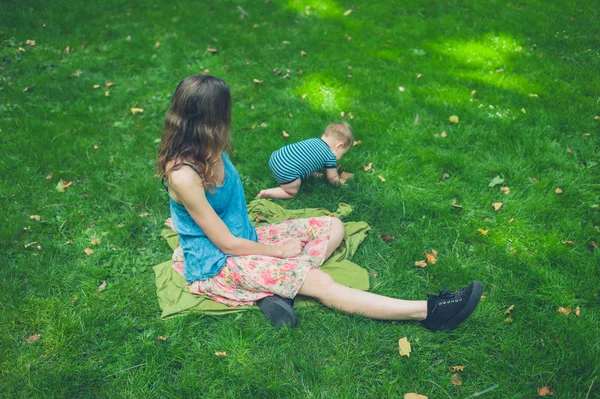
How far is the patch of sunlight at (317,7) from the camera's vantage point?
762 centimetres

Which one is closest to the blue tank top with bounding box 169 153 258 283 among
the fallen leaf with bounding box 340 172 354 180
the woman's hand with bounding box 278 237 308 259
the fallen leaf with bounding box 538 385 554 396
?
the woman's hand with bounding box 278 237 308 259

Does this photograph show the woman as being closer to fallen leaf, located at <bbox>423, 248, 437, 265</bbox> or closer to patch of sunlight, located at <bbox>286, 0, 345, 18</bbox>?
fallen leaf, located at <bbox>423, 248, 437, 265</bbox>

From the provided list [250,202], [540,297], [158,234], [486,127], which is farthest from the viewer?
[486,127]

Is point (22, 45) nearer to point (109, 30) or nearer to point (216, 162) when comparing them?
point (109, 30)

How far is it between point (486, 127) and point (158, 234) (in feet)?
12.0

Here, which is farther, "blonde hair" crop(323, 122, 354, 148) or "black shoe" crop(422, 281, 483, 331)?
"blonde hair" crop(323, 122, 354, 148)

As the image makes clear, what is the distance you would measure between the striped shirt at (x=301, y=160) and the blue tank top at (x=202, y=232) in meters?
0.94

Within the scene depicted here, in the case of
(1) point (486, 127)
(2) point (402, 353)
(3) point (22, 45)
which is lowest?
(2) point (402, 353)

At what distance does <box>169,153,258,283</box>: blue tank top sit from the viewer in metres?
2.97

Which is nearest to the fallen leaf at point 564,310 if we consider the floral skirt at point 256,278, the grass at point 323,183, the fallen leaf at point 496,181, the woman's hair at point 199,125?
the grass at point 323,183

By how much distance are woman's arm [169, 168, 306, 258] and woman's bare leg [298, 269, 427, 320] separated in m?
0.31

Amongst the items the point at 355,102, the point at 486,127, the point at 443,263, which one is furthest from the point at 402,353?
the point at 355,102

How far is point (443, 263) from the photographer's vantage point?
11.2 feet

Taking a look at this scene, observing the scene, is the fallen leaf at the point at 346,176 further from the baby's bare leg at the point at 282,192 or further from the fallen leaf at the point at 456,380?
the fallen leaf at the point at 456,380
